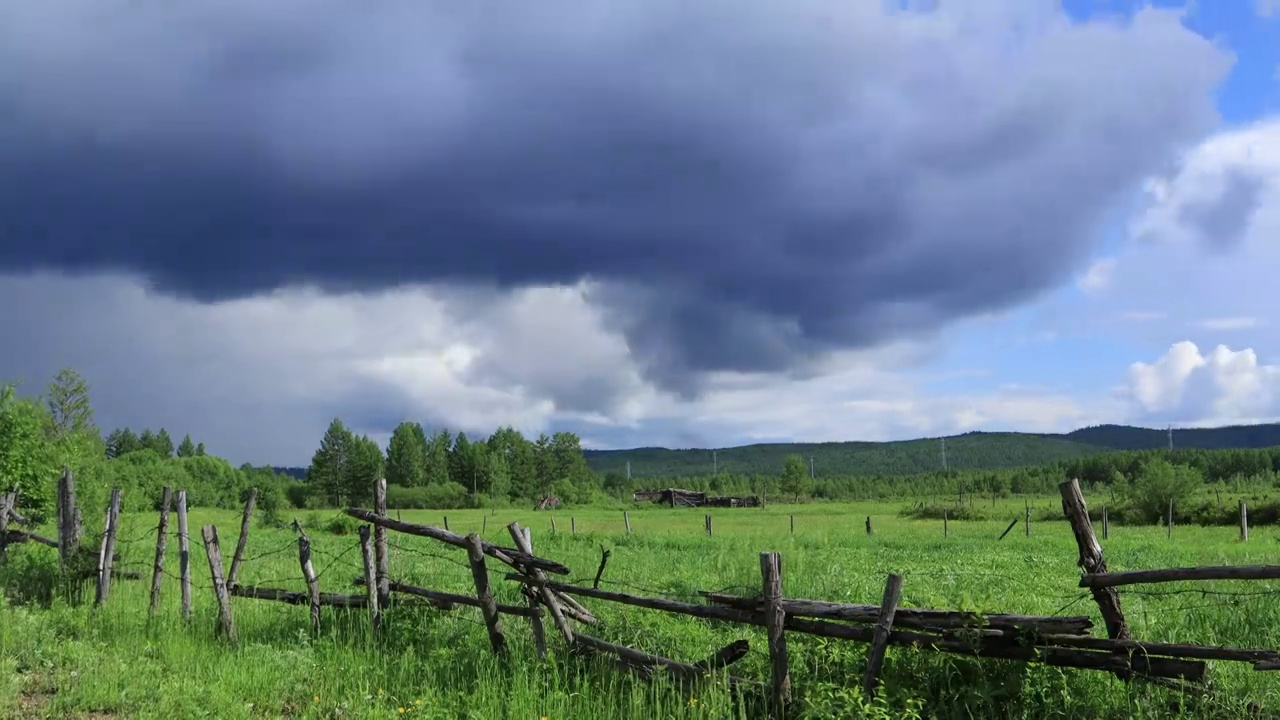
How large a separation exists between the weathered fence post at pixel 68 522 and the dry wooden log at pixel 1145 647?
15.7 m

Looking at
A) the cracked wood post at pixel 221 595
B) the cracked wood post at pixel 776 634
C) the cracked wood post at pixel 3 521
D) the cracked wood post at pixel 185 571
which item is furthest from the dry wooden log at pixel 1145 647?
the cracked wood post at pixel 3 521

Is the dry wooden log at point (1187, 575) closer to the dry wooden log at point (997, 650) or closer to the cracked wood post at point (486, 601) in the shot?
the dry wooden log at point (997, 650)

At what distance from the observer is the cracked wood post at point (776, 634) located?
767 centimetres

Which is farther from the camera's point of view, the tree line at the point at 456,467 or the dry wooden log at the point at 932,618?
the tree line at the point at 456,467

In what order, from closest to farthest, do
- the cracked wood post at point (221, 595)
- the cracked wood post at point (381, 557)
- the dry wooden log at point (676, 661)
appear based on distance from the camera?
the dry wooden log at point (676, 661), the cracked wood post at point (381, 557), the cracked wood post at point (221, 595)

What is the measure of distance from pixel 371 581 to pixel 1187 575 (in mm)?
9173

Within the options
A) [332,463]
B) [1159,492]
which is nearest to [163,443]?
[332,463]

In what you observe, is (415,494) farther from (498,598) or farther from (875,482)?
(498,598)

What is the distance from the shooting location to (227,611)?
12.1 m

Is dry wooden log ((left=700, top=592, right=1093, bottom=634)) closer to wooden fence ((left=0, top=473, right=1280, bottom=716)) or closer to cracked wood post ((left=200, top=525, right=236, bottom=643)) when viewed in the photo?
wooden fence ((left=0, top=473, right=1280, bottom=716))

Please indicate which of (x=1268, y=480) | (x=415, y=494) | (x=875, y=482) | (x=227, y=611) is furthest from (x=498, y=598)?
(x=875, y=482)

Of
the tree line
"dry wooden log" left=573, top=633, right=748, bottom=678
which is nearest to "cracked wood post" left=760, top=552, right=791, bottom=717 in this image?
"dry wooden log" left=573, top=633, right=748, bottom=678

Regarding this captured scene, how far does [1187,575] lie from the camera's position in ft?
22.1

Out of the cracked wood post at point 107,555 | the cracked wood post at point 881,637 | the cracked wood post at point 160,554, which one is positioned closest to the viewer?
the cracked wood post at point 881,637
